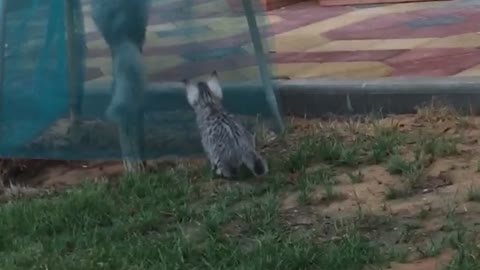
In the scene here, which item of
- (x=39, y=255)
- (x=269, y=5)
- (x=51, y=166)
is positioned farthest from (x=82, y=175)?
(x=269, y=5)

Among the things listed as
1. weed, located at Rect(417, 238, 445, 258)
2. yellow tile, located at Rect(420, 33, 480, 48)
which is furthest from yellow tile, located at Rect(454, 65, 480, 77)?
weed, located at Rect(417, 238, 445, 258)

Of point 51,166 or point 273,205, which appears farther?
point 51,166

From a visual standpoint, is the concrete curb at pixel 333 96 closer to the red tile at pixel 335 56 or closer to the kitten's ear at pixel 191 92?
the kitten's ear at pixel 191 92

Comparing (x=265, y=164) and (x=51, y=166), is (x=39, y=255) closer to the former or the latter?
(x=265, y=164)

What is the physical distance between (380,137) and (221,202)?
1.18 metres

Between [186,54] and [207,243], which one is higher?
[186,54]

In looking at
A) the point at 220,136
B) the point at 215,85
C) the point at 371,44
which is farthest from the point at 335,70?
the point at 220,136

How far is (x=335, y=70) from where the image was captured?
7.92 metres

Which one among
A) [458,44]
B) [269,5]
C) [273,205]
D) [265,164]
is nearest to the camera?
[273,205]

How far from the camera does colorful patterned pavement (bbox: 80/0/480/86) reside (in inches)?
239

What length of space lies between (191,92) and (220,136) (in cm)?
40

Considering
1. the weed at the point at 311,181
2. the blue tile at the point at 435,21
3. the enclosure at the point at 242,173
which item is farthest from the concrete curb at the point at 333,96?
the blue tile at the point at 435,21

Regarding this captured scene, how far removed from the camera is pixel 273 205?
5172mm

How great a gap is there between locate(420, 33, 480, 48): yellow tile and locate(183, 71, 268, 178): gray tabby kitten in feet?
9.66
